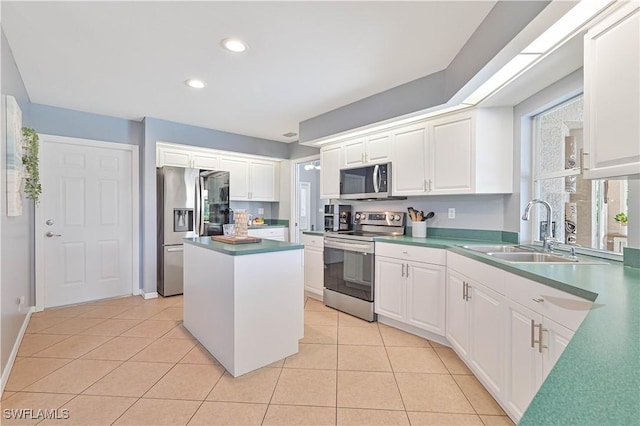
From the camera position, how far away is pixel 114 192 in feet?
13.0

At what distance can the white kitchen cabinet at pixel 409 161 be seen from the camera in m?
3.05

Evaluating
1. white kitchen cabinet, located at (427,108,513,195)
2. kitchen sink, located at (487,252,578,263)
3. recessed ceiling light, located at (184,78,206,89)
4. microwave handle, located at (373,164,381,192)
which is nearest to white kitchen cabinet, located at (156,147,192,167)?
recessed ceiling light, located at (184,78,206,89)

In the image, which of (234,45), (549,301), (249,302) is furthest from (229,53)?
(549,301)

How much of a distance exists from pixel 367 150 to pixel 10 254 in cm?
332

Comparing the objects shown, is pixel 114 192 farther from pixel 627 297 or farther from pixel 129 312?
pixel 627 297

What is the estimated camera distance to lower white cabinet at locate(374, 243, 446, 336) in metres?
2.63

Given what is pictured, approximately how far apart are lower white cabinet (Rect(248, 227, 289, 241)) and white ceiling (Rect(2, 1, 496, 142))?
2.11m

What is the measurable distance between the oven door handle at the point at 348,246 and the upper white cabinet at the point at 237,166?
6.66ft

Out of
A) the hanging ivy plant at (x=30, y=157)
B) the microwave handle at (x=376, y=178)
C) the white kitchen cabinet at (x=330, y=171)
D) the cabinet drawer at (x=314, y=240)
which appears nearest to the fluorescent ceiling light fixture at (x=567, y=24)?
the microwave handle at (x=376, y=178)

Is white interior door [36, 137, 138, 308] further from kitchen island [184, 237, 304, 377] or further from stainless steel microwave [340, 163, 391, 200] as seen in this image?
stainless steel microwave [340, 163, 391, 200]

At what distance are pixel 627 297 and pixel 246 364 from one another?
2.10 m

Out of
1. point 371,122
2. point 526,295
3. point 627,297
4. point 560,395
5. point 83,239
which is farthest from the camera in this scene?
point 83,239

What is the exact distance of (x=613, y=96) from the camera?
1.33 metres

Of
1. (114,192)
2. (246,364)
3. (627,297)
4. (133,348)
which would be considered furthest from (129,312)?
(627,297)
